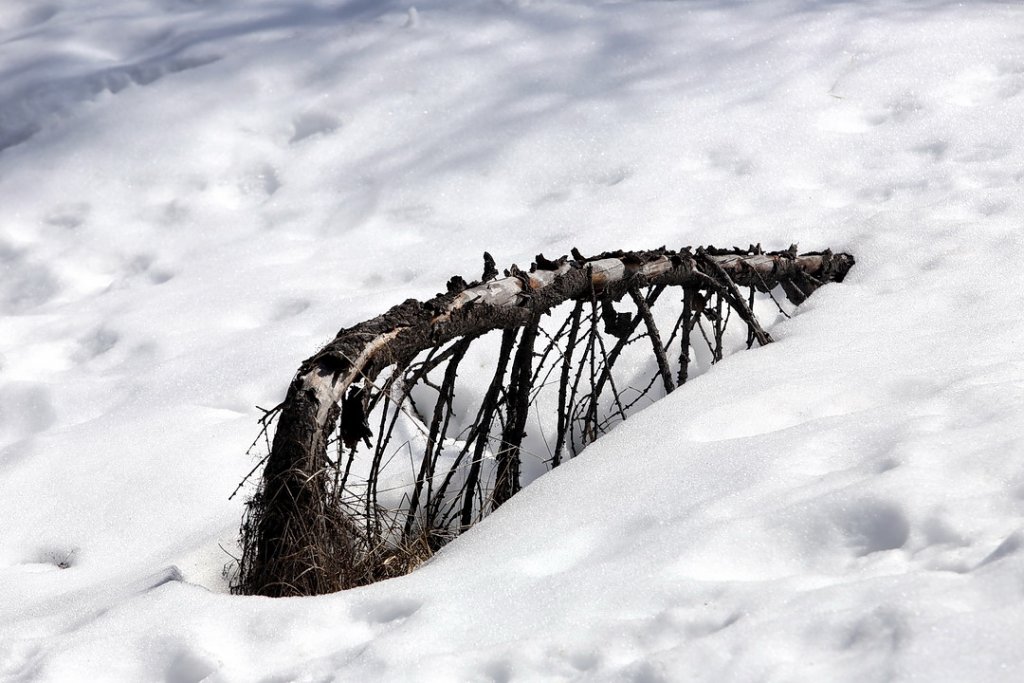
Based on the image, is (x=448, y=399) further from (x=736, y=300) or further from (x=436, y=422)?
(x=736, y=300)

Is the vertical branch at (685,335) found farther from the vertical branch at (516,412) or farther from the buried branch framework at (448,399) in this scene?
the vertical branch at (516,412)

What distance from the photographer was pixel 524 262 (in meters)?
4.77

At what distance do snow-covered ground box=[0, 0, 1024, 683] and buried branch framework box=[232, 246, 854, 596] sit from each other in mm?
196

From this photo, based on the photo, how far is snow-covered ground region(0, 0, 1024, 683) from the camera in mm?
1804

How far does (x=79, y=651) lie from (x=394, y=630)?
0.69 m

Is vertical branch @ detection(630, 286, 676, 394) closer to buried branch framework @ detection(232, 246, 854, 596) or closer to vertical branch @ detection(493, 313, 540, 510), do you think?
buried branch framework @ detection(232, 246, 854, 596)

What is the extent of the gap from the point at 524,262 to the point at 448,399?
2092mm

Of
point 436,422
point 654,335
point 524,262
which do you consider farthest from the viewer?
point 524,262

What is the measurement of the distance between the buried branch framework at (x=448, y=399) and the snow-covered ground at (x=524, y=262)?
0.20 m

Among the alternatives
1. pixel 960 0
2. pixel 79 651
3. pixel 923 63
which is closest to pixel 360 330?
pixel 79 651

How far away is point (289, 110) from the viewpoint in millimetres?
6434

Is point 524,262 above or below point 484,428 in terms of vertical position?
above

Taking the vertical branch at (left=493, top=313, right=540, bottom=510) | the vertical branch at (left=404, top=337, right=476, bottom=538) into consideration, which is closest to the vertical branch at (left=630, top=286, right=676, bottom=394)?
the vertical branch at (left=493, top=313, right=540, bottom=510)

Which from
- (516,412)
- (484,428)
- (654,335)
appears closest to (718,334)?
(654,335)
